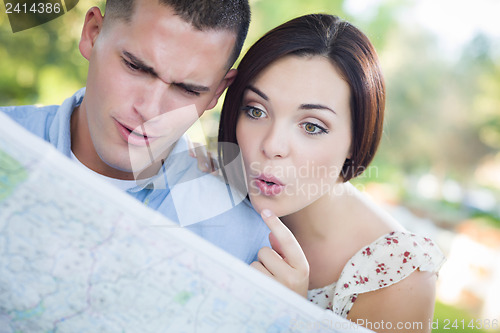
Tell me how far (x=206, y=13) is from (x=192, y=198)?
1.42 ft

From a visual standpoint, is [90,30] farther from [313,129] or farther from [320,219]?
[320,219]

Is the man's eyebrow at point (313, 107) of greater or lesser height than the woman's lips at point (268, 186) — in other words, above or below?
above

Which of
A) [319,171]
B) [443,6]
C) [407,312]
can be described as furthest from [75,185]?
[443,6]

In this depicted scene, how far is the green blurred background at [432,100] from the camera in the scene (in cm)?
324

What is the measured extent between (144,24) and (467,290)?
9.88 ft

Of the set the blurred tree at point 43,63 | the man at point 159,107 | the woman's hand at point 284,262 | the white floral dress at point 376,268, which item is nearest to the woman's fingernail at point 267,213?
the woman's hand at point 284,262

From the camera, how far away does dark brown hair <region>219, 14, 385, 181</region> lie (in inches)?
39.5

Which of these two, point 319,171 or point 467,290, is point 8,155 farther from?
point 467,290

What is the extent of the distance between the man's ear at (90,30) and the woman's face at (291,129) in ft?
1.31

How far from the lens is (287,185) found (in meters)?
1.02

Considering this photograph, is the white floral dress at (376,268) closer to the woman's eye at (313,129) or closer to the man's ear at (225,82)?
the woman's eye at (313,129)

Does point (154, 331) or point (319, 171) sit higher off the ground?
point (319, 171)

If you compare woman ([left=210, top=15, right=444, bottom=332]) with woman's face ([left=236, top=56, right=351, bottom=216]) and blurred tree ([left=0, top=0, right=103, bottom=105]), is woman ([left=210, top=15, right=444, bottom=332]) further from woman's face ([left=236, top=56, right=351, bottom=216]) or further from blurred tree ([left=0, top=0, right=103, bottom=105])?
blurred tree ([left=0, top=0, right=103, bottom=105])

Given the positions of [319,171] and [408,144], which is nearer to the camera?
[319,171]
